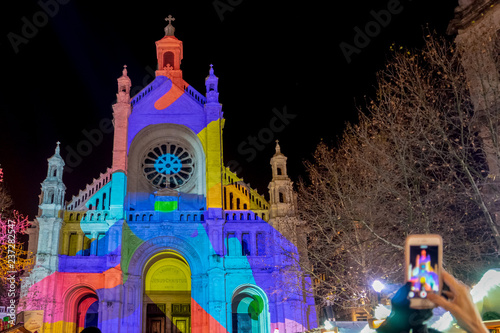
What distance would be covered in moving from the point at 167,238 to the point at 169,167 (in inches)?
257

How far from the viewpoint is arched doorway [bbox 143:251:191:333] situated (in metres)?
31.4

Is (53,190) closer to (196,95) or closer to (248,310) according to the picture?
(196,95)

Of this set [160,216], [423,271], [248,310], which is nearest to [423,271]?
[423,271]

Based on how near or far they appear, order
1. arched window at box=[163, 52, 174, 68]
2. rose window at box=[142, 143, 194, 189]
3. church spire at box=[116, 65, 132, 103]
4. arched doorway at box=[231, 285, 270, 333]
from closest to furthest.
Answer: arched doorway at box=[231, 285, 270, 333] → church spire at box=[116, 65, 132, 103] → rose window at box=[142, 143, 194, 189] → arched window at box=[163, 52, 174, 68]

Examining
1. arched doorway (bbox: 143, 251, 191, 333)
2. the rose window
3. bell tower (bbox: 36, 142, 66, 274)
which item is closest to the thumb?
bell tower (bbox: 36, 142, 66, 274)

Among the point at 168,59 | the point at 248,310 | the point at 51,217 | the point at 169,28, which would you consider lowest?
the point at 248,310

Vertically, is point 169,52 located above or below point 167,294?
above

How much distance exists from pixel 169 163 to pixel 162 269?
8.14m

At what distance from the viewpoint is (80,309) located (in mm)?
30766

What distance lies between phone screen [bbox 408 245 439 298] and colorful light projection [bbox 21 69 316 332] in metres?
24.2

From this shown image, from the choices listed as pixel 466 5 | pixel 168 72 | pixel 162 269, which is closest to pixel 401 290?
pixel 466 5

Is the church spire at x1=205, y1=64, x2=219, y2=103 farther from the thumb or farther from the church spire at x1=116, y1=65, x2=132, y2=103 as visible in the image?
the thumb

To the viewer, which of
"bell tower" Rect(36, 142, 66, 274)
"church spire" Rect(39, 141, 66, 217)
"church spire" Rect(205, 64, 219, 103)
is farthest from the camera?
"church spire" Rect(205, 64, 219, 103)

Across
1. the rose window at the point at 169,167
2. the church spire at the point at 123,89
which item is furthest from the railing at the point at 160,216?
the church spire at the point at 123,89
